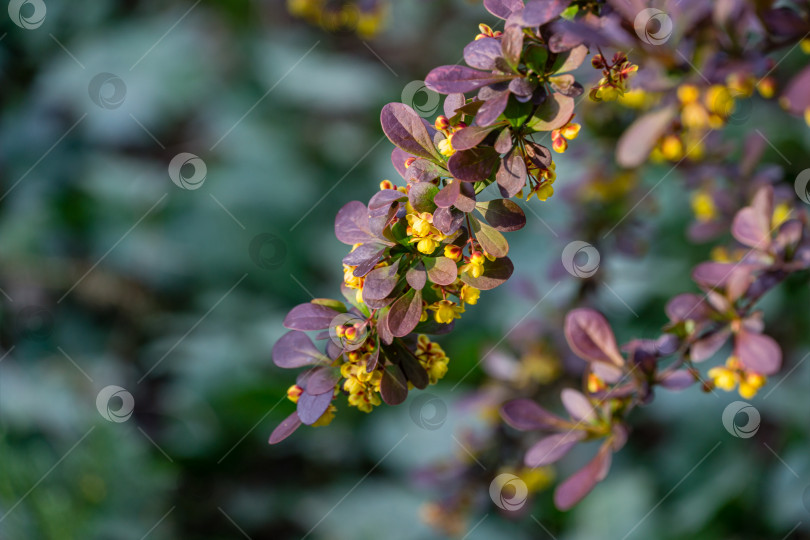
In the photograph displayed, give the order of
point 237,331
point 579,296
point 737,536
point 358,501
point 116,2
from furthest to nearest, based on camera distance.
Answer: point 116,2
point 237,331
point 358,501
point 737,536
point 579,296

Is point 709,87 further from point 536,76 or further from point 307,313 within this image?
point 307,313

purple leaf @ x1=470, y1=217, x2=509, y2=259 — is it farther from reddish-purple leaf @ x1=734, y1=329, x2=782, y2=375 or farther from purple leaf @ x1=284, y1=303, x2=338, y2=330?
reddish-purple leaf @ x1=734, y1=329, x2=782, y2=375

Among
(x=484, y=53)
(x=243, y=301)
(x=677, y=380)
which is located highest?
(x=484, y=53)

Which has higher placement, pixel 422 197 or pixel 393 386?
pixel 422 197

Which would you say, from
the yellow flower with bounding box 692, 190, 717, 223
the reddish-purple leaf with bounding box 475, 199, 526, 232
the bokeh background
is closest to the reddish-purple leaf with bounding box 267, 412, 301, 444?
the reddish-purple leaf with bounding box 475, 199, 526, 232

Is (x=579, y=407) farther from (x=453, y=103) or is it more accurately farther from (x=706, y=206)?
(x=706, y=206)

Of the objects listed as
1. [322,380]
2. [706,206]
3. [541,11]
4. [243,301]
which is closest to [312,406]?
[322,380]

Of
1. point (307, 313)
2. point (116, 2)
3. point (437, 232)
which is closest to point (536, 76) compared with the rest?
point (437, 232)

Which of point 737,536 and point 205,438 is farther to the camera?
point 205,438
